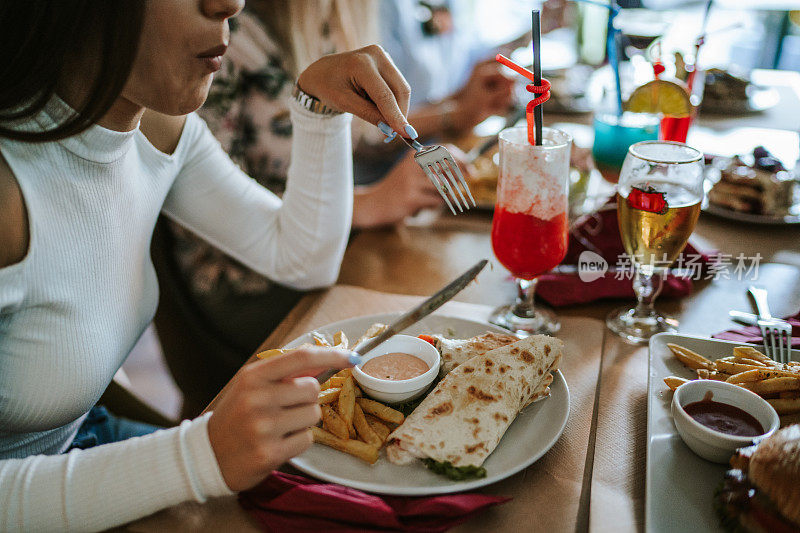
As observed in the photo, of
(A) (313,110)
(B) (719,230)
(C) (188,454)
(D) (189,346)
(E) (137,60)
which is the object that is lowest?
(D) (189,346)

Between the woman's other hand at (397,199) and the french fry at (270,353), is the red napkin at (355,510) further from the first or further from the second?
the woman's other hand at (397,199)

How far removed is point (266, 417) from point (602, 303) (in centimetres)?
92

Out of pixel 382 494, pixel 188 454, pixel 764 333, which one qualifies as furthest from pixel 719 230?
pixel 188 454

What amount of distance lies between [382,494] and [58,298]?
68 cm

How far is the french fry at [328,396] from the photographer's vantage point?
3.37ft

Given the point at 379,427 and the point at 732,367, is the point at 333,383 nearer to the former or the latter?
the point at 379,427

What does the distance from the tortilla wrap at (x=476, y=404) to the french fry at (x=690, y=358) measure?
0.24m

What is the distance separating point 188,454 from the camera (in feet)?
2.89

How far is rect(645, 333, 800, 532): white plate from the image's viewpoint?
2.77 ft

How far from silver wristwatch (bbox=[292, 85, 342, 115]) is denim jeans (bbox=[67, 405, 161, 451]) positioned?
0.92 metres

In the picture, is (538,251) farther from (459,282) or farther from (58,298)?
(58,298)

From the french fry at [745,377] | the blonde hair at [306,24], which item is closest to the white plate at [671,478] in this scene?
the french fry at [745,377]

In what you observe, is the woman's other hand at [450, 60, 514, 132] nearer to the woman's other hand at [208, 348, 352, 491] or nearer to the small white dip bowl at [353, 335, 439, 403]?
the small white dip bowl at [353, 335, 439, 403]

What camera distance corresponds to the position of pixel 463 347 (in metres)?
1.16
